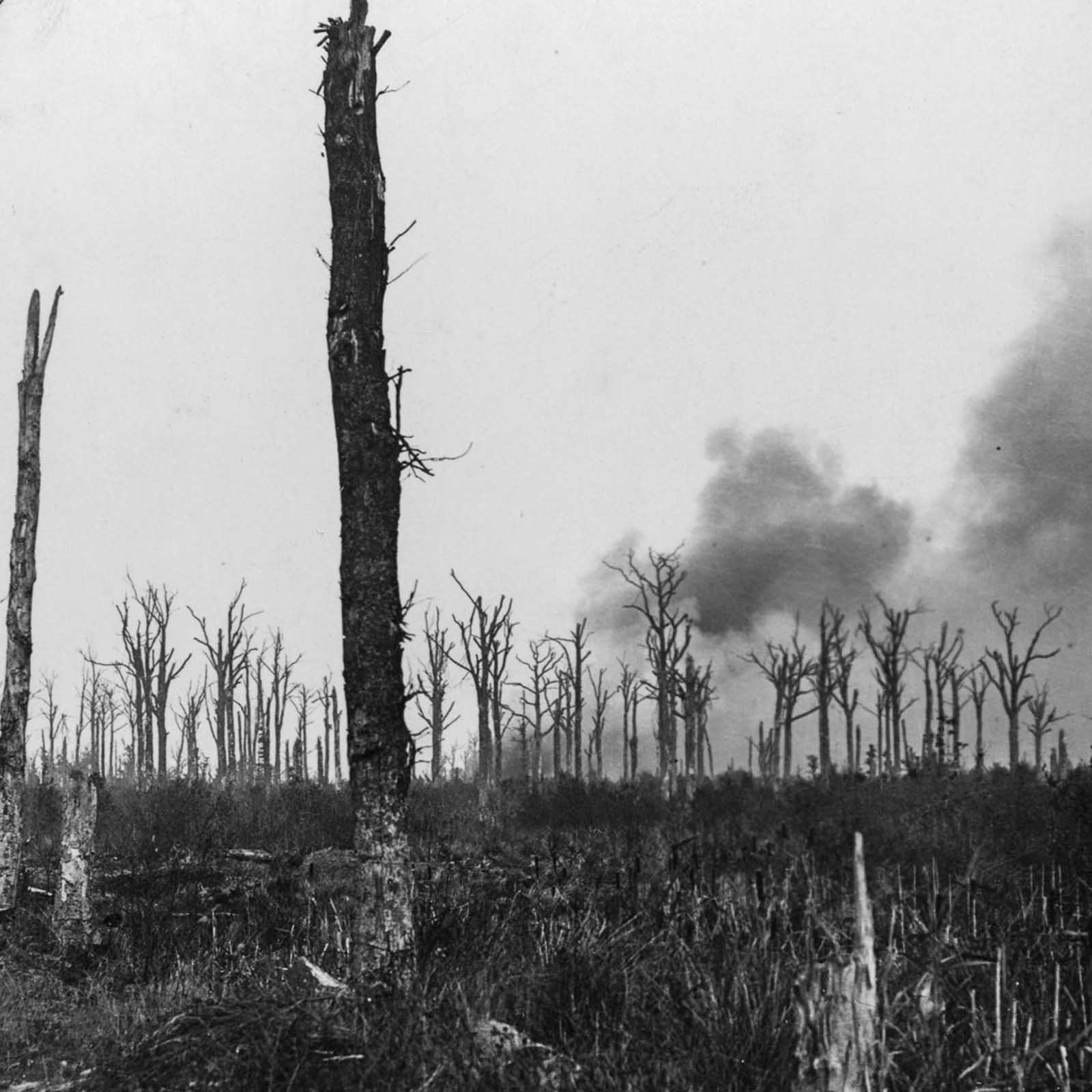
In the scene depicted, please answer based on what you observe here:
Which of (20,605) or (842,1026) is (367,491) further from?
(20,605)

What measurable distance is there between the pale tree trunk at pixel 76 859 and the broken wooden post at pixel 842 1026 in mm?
6108

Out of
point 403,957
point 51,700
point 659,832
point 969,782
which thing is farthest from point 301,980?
point 51,700

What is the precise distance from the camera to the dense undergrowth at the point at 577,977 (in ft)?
11.7

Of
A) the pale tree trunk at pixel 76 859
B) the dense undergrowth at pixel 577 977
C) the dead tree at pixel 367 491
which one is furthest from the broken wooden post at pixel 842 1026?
the pale tree trunk at pixel 76 859

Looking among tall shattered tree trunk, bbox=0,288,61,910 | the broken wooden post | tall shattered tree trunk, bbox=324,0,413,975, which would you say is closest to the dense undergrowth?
the broken wooden post

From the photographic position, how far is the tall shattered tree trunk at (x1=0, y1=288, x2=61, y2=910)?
29.2 feet

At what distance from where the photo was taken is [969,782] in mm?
19000

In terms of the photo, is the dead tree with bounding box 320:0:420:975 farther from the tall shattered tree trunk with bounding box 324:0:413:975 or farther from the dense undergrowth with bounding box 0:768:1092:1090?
the dense undergrowth with bounding box 0:768:1092:1090

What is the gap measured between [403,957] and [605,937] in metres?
1.00

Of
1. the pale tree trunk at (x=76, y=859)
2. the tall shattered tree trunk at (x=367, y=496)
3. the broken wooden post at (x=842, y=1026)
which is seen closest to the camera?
the broken wooden post at (x=842, y=1026)

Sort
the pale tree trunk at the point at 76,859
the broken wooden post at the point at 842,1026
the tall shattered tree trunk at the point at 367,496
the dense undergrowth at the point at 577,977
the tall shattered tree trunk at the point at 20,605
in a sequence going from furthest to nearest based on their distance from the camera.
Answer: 1. the tall shattered tree trunk at the point at 20,605
2. the pale tree trunk at the point at 76,859
3. the tall shattered tree trunk at the point at 367,496
4. the dense undergrowth at the point at 577,977
5. the broken wooden post at the point at 842,1026

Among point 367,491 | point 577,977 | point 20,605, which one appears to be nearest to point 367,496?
point 367,491

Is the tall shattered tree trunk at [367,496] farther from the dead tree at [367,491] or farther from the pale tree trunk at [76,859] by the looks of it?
the pale tree trunk at [76,859]

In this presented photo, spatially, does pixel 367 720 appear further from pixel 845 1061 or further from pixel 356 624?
pixel 845 1061
